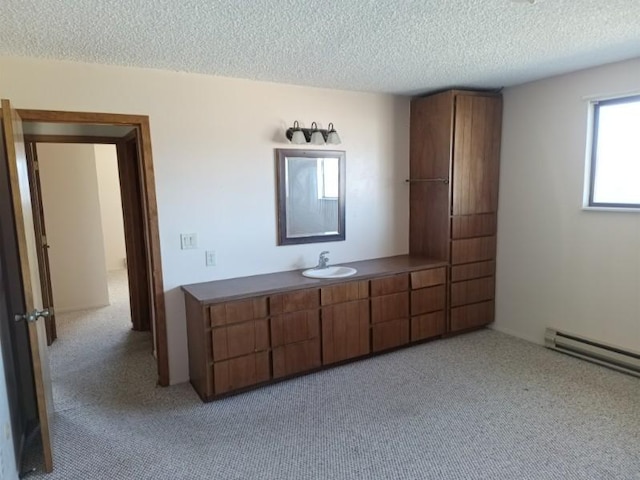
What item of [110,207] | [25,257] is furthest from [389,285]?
[110,207]

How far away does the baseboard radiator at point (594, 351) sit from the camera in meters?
3.19

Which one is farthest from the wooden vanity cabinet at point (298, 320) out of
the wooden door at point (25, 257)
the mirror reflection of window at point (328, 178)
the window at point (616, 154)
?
the window at point (616, 154)

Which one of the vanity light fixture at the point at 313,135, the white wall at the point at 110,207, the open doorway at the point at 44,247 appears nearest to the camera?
the open doorway at the point at 44,247

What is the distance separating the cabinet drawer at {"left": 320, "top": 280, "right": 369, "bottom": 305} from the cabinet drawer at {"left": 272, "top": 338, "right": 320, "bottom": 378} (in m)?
0.33

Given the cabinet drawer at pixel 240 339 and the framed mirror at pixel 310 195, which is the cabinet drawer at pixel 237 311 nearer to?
the cabinet drawer at pixel 240 339

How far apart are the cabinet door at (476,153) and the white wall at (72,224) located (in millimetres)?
4351

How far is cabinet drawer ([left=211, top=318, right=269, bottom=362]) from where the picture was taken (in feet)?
9.43

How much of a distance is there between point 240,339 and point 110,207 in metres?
6.08

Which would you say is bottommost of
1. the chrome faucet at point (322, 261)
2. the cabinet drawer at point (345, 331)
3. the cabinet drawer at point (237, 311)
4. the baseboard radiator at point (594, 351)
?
the baseboard radiator at point (594, 351)

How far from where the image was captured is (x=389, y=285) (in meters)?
3.57

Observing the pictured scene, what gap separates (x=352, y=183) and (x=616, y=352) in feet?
8.31

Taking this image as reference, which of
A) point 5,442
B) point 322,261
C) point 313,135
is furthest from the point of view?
point 322,261

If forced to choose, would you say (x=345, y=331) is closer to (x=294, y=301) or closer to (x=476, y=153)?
(x=294, y=301)

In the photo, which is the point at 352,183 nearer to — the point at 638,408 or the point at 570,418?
the point at 570,418
